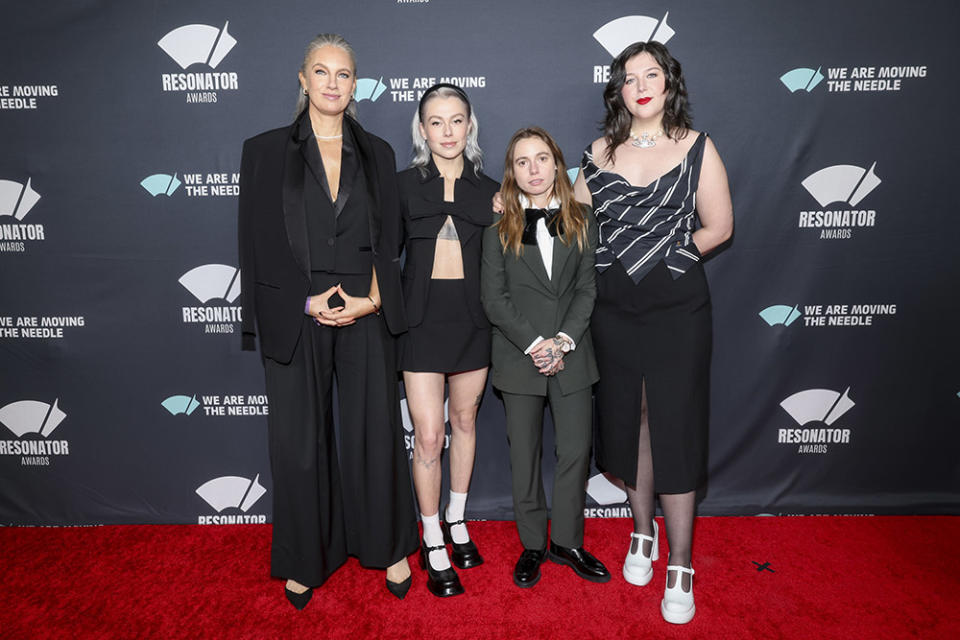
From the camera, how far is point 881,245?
10.1 ft

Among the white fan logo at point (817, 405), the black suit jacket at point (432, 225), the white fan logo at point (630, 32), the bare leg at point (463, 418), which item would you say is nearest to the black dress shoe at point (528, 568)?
the bare leg at point (463, 418)

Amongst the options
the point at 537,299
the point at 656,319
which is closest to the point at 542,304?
the point at 537,299

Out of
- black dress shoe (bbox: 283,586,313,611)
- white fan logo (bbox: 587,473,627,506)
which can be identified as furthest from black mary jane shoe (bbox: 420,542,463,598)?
white fan logo (bbox: 587,473,627,506)

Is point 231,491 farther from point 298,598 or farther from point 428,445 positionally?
point 428,445

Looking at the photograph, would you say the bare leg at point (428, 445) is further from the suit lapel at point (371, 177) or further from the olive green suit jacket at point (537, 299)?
the suit lapel at point (371, 177)

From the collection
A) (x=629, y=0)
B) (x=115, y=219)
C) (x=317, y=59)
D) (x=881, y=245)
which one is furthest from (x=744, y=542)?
(x=115, y=219)

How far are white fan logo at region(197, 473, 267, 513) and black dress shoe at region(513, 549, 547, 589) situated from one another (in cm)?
150

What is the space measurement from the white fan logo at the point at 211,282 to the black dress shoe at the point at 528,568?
195 cm

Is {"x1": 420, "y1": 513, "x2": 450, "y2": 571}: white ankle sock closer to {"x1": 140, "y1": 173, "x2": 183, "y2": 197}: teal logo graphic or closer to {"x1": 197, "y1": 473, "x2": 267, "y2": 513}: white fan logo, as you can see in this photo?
{"x1": 197, "y1": 473, "x2": 267, "y2": 513}: white fan logo

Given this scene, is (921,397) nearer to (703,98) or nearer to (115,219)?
(703,98)

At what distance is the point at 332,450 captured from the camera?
8.57ft

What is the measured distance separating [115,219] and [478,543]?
8.13 feet

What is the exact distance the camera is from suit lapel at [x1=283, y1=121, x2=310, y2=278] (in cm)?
226

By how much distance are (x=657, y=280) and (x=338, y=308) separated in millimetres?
1248
